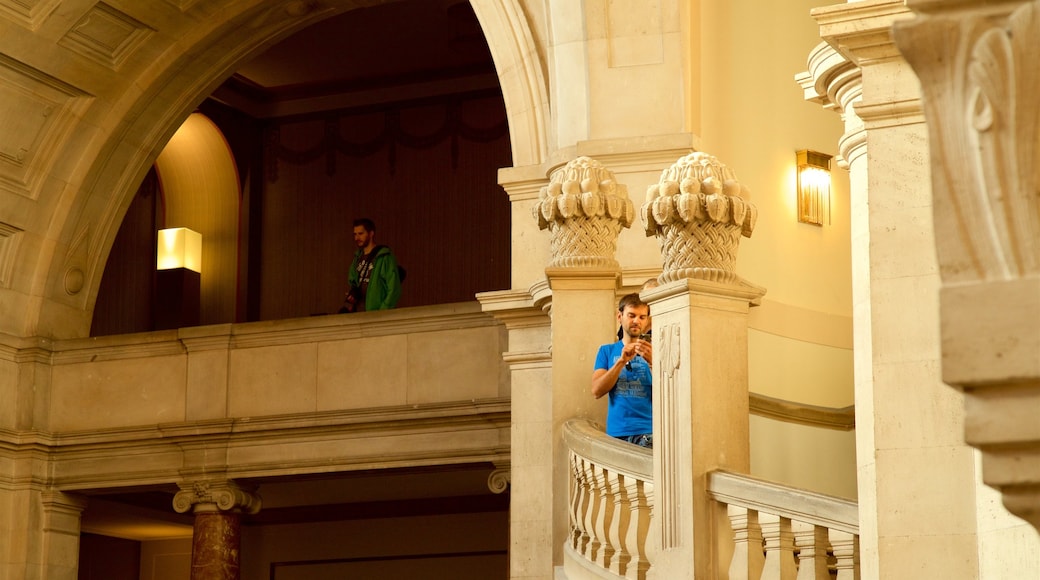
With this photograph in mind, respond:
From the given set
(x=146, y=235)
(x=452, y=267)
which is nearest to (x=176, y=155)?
(x=146, y=235)

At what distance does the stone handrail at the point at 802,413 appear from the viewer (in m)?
9.90

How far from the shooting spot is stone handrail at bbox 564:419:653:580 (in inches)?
265

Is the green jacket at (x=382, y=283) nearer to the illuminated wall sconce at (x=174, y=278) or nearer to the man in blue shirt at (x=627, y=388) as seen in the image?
the illuminated wall sconce at (x=174, y=278)

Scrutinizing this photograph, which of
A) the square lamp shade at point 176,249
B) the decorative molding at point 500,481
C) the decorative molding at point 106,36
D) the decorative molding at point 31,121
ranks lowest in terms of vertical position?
the decorative molding at point 500,481

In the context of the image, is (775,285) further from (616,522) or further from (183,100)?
(183,100)

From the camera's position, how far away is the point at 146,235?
19.0 metres

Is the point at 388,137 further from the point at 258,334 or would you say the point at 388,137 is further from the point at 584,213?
the point at 584,213

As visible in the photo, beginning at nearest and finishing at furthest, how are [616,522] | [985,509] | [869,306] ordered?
[985,509]
[869,306]
[616,522]

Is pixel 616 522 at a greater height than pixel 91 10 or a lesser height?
lesser

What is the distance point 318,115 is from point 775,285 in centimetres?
1021

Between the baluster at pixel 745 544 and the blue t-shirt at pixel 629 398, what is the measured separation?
1475mm

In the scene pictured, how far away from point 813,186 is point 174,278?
388 inches

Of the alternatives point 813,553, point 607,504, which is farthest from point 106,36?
point 813,553

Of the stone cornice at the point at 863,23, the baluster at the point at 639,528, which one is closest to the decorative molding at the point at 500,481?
the baluster at the point at 639,528
